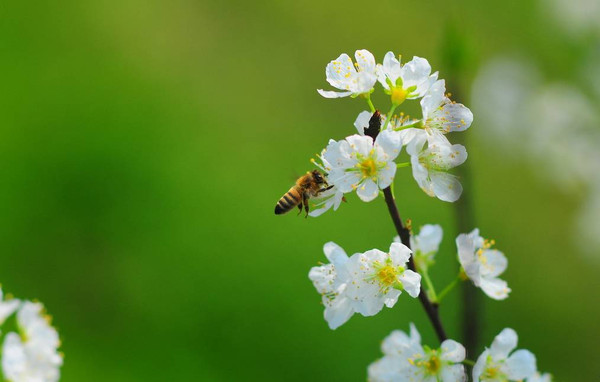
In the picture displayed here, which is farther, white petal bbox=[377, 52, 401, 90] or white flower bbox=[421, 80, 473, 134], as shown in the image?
white petal bbox=[377, 52, 401, 90]

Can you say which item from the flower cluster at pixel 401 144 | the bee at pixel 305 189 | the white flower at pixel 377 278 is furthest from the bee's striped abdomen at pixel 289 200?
the white flower at pixel 377 278

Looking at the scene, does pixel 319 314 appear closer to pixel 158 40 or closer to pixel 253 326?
pixel 253 326

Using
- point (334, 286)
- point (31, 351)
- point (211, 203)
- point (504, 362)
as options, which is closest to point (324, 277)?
point (334, 286)

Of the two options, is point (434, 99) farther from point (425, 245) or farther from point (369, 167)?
point (425, 245)

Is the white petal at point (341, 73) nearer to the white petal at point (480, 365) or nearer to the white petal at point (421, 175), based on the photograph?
the white petal at point (421, 175)

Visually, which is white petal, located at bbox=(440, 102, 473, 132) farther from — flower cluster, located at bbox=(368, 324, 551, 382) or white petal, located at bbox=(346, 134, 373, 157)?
flower cluster, located at bbox=(368, 324, 551, 382)

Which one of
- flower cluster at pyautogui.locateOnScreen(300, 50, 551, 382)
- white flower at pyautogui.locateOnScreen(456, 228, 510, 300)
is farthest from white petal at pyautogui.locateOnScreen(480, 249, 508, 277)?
flower cluster at pyautogui.locateOnScreen(300, 50, 551, 382)

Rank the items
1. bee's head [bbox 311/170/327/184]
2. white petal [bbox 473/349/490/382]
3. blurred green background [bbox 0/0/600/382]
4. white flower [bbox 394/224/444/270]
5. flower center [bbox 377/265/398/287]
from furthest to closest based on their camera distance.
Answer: blurred green background [bbox 0/0/600/382] < bee's head [bbox 311/170/327/184] < white flower [bbox 394/224/444/270] < flower center [bbox 377/265/398/287] < white petal [bbox 473/349/490/382]
